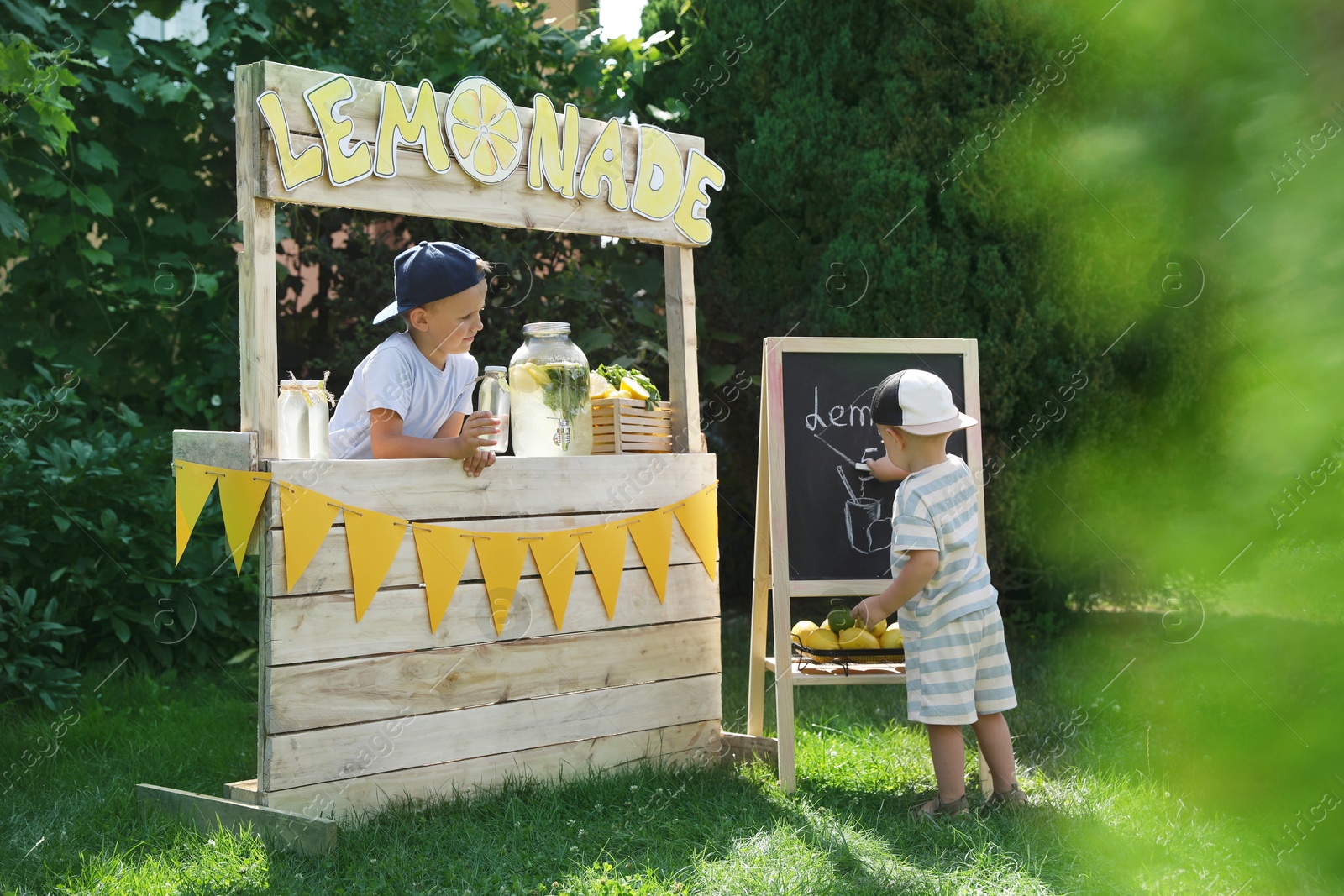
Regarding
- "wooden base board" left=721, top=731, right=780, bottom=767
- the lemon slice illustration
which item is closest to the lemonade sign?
the lemon slice illustration

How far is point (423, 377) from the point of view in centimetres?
346

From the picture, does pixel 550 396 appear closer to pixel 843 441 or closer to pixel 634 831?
pixel 843 441

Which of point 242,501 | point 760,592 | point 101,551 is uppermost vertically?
point 242,501

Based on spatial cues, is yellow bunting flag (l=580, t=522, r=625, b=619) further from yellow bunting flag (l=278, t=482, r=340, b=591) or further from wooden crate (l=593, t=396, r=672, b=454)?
yellow bunting flag (l=278, t=482, r=340, b=591)

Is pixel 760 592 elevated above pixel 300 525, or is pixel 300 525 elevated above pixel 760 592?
pixel 300 525

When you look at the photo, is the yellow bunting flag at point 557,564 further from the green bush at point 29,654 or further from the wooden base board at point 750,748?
the green bush at point 29,654

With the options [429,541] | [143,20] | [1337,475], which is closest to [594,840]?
[429,541]

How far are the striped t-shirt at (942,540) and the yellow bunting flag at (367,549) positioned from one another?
149cm

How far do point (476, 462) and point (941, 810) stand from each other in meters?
A: 1.74

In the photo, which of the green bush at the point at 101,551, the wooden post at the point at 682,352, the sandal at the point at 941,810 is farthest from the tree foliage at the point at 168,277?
the sandal at the point at 941,810

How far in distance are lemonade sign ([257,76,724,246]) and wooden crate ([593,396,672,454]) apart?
659 millimetres

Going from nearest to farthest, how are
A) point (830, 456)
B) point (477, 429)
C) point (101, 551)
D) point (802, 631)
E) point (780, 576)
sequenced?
1. point (477, 429)
2. point (780, 576)
3. point (802, 631)
4. point (830, 456)
5. point (101, 551)

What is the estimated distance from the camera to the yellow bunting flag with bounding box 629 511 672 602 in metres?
3.80

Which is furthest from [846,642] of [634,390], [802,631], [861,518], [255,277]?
[255,277]
